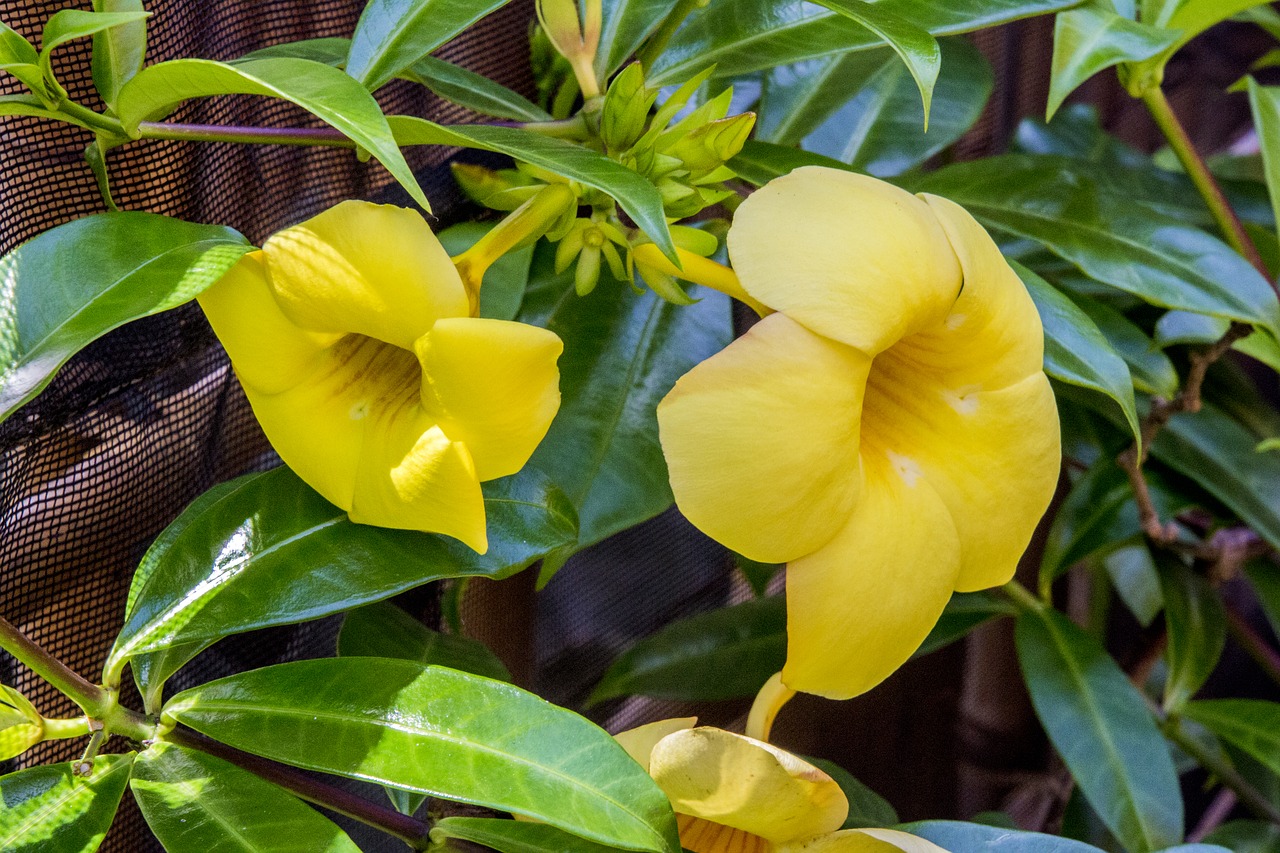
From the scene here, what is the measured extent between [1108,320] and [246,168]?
630mm

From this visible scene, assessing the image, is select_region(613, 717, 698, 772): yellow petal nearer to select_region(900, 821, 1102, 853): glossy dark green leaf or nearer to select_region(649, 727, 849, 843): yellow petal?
select_region(649, 727, 849, 843): yellow petal

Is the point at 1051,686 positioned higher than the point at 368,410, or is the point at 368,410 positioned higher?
the point at 368,410

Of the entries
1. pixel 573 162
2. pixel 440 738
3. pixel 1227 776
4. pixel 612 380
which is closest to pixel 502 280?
pixel 612 380

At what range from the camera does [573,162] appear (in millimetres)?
412

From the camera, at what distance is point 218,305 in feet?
1.31

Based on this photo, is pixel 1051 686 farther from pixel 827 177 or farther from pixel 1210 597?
pixel 827 177

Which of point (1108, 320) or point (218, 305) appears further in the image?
point (1108, 320)

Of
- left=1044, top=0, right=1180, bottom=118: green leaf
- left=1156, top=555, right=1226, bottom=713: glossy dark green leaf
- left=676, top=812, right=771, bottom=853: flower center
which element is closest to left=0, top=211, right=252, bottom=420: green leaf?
left=676, top=812, right=771, bottom=853: flower center

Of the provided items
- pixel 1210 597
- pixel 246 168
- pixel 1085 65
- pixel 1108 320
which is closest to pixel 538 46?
pixel 246 168

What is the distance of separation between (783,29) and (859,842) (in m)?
0.44

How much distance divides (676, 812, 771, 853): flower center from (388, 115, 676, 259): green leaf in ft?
0.99

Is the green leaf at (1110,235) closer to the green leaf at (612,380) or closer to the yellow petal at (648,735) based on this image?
the green leaf at (612,380)

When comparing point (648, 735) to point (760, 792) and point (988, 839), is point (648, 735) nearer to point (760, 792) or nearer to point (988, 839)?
point (760, 792)

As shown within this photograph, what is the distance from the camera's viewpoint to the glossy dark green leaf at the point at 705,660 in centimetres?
77
